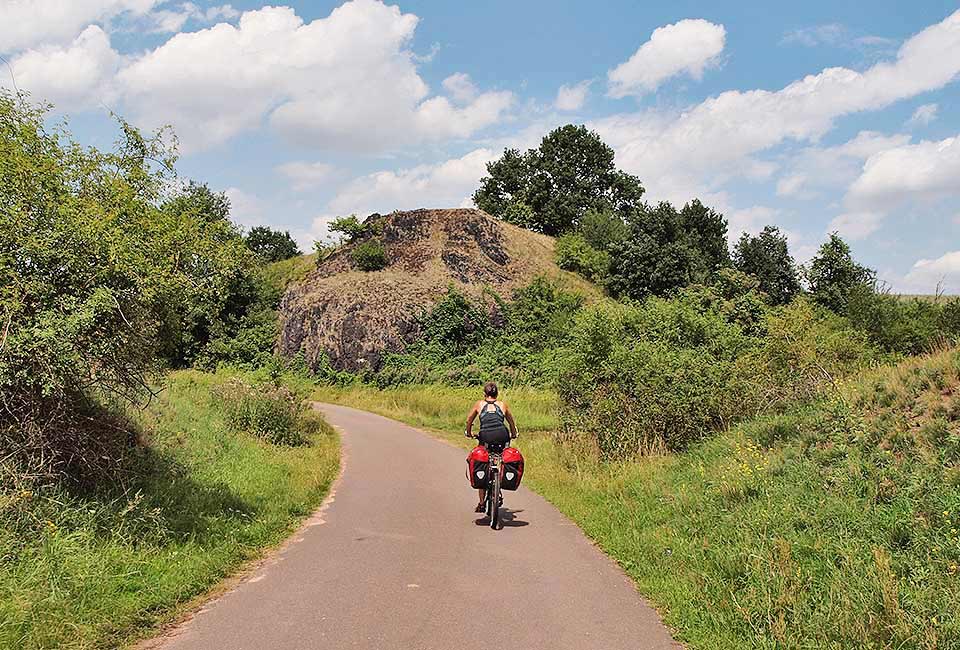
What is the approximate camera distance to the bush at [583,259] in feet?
155

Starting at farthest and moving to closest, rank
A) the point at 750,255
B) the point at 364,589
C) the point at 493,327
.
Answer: the point at 750,255 → the point at 493,327 → the point at 364,589

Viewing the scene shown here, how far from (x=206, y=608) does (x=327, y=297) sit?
3616 centimetres

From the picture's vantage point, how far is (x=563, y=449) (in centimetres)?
1395

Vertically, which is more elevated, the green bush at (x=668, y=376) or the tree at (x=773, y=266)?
the tree at (x=773, y=266)

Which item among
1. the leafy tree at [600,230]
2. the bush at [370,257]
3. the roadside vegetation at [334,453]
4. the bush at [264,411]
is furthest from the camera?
the leafy tree at [600,230]

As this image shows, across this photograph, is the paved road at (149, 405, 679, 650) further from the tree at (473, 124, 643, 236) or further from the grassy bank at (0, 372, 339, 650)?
the tree at (473, 124, 643, 236)

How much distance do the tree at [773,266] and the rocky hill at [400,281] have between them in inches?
→ 449

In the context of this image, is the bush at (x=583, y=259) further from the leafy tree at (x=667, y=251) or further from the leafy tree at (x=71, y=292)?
the leafy tree at (x=71, y=292)

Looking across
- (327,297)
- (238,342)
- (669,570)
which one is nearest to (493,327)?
(327,297)

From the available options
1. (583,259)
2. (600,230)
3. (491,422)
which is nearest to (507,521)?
(491,422)

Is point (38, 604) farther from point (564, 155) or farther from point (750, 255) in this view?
point (564, 155)

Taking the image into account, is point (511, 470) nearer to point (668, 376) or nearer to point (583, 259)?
point (668, 376)

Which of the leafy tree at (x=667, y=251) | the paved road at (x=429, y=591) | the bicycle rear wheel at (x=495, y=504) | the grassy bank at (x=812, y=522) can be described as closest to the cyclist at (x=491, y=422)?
the bicycle rear wheel at (x=495, y=504)

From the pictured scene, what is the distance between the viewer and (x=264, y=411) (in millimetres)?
15945
